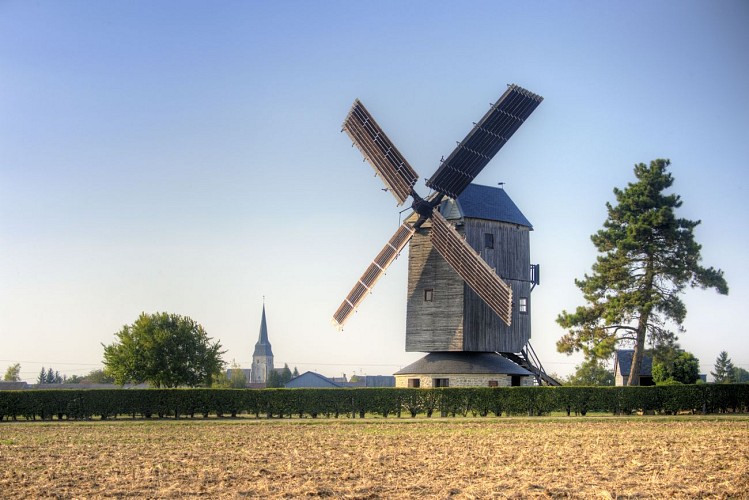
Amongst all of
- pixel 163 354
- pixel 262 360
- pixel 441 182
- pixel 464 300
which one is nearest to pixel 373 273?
pixel 464 300

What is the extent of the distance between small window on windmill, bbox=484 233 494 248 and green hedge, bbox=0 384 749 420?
7.98 metres

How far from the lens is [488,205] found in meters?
46.8

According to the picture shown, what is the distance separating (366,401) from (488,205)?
474 inches

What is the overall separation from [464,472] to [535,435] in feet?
32.3

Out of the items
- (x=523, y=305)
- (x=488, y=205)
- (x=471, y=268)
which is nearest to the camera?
(x=471, y=268)

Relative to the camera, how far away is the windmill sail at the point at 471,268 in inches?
1640

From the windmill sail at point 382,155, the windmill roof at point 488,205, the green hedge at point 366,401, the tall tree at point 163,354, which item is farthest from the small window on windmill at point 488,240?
the tall tree at point 163,354

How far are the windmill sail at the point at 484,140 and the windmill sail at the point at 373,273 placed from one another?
2.80 m

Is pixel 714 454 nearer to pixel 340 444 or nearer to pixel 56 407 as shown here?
pixel 340 444

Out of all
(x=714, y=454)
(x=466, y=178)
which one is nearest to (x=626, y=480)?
(x=714, y=454)

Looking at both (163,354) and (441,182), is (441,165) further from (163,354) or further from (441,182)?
(163,354)

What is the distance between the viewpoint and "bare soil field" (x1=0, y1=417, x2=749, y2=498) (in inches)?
672

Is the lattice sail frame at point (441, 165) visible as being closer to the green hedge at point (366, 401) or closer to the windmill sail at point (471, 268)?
the windmill sail at point (471, 268)

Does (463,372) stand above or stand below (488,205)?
below
